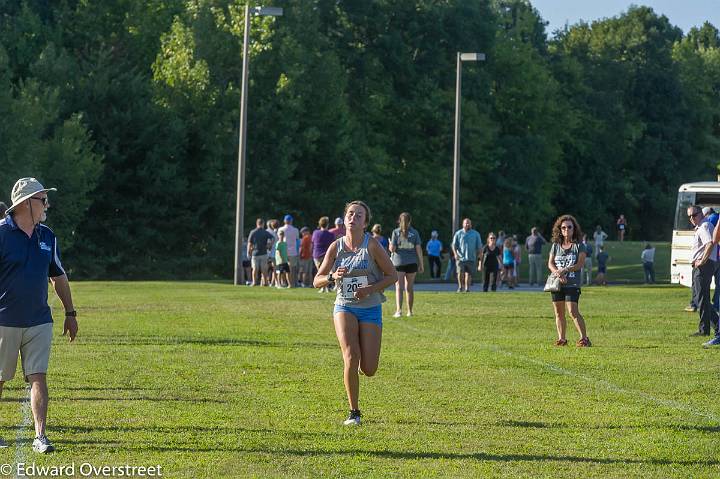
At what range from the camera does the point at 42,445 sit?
9.43 meters

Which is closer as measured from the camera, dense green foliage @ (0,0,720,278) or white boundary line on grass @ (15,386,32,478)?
white boundary line on grass @ (15,386,32,478)

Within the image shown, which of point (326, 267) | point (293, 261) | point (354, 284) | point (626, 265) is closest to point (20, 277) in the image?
point (354, 284)

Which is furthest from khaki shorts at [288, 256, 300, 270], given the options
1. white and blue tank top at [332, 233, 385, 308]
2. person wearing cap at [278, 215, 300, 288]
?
white and blue tank top at [332, 233, 385, 308]

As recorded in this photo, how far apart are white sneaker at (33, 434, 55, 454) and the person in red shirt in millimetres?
30527

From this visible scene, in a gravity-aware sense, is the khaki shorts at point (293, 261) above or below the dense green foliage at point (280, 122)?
below

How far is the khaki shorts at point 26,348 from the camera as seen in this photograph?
9438 millimetres

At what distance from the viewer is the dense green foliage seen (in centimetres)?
5562

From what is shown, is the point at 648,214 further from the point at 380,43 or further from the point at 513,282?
the point at 513,282

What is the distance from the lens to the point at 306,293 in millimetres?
34531

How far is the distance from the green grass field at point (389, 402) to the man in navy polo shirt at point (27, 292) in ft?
1.69

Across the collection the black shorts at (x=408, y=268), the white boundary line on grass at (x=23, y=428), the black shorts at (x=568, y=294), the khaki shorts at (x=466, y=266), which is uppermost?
the black shorts at (x=408, y=268)

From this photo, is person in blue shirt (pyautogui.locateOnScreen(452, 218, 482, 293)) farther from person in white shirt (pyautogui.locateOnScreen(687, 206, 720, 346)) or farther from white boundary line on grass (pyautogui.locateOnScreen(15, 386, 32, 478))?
white boundary line on grass (pyautogui.locateOnScreen(15, 386, 32, 478))

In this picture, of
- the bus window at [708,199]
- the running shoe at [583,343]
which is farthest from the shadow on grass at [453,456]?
the bus window at [708,199]

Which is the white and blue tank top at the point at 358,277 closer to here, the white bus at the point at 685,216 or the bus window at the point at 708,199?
the white bus at the point at 685,216
